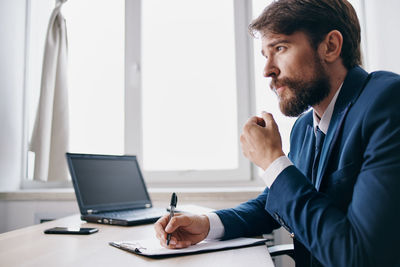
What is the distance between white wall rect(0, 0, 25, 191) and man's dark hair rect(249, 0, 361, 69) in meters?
1.87

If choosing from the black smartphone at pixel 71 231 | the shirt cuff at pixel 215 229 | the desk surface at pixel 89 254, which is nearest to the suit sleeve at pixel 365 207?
the desk surface at pixel 89 254

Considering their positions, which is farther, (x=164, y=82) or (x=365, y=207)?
(x=164, y=82)

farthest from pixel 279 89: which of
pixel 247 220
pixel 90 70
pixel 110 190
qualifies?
pixel 90 70

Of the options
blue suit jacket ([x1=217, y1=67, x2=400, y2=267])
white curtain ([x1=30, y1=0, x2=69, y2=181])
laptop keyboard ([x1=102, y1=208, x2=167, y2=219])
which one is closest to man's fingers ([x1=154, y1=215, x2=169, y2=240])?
blue suit jacket ([x1=217, y1=67, x2=400, y2=267])

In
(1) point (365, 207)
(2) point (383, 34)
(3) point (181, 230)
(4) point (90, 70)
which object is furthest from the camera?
(4) point (90, 70)

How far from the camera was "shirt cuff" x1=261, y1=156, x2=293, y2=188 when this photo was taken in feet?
2.77

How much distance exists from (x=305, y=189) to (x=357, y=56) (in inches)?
21.8

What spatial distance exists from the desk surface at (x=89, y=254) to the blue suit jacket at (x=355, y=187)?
0.44 feet

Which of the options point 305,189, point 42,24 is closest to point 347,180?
point 305,189

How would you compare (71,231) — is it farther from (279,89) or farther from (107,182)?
(279,89)

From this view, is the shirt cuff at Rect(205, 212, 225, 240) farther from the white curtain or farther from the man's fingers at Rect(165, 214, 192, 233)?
the white curtain

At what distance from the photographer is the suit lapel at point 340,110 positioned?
0.89 metres

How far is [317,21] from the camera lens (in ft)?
3.41

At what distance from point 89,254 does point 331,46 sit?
89cm
